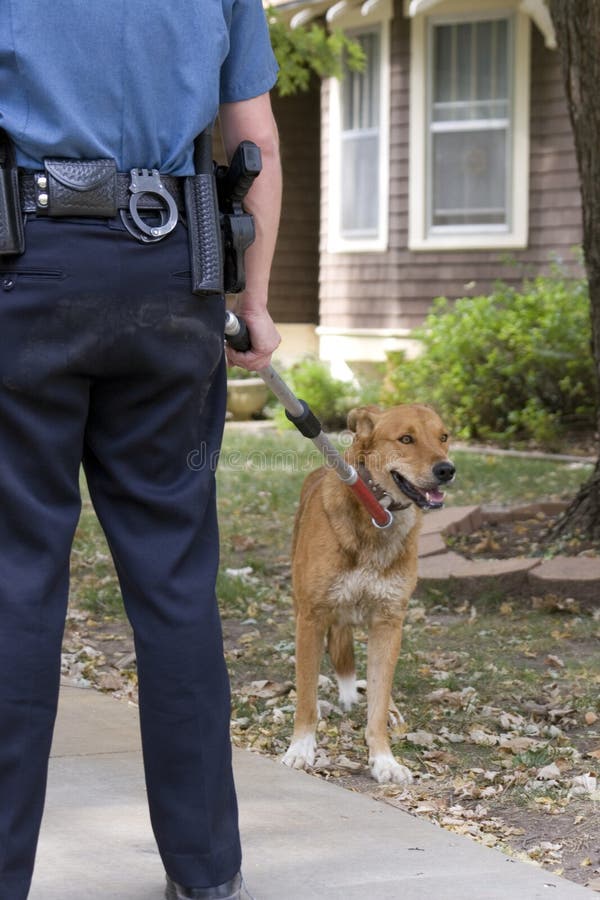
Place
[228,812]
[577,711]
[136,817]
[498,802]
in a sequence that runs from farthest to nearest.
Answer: [577,711], [498,802], [136,817], [228,812]

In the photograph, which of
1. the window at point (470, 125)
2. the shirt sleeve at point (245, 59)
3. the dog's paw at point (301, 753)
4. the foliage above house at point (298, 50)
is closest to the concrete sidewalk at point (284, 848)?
the dog's paw at point (301, 753)

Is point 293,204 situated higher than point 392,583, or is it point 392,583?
point 293,204

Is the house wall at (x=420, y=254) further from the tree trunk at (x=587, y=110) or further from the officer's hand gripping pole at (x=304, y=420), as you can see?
the officer's hand gripping pole at (x=304, y=420)

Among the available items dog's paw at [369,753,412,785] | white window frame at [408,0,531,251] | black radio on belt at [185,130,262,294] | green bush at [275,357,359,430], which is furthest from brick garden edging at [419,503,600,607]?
white window frame at [408,0,531,251]

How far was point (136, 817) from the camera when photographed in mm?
3492

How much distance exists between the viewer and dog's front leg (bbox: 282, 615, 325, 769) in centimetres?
430

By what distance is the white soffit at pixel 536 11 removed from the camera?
1253 centimetres

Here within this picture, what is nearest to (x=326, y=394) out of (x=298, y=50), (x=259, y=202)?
(x=298, y=50)

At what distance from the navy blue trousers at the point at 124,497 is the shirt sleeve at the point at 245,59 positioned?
1.27 ft

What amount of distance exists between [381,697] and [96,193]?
7.88ft

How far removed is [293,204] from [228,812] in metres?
16.1

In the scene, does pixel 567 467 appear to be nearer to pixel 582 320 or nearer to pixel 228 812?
pixel 582 320

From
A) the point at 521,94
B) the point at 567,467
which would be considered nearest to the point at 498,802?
the point at 567,467

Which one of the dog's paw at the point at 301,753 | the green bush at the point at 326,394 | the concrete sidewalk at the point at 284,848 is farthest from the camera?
the green bush at the point at 326,394
